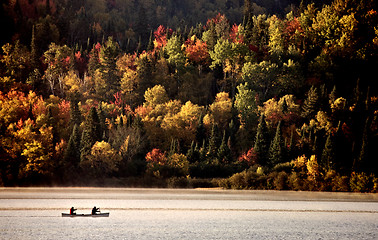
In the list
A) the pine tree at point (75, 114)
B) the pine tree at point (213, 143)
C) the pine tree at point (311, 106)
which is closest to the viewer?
the pine tree at point (213, 143)

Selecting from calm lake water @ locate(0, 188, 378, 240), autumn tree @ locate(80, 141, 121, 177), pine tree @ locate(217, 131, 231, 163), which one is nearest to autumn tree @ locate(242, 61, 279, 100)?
pine tree @ locate(217, 131, 231, 163)

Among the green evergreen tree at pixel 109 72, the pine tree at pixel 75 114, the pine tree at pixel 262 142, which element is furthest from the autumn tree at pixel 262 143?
the green evergreen tree at pixel 109 72

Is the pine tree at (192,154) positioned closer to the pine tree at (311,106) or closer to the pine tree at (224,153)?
the pine tree at (224,153)

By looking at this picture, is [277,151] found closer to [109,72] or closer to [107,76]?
[107,76]

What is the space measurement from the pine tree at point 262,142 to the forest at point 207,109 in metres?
0.29

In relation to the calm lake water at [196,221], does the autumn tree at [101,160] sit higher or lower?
higher

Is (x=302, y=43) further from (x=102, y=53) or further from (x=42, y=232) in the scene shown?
(x=42, y=232)

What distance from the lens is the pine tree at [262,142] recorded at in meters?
134

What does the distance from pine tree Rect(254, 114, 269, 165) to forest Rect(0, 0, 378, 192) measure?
0.29 metres

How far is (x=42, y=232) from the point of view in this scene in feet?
153

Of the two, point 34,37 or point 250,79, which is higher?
point 34,37

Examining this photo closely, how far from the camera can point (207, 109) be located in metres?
156

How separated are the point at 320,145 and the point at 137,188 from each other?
4721cm

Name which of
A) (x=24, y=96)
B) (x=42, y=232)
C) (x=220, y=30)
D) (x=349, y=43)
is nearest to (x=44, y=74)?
(x=24, y=96)
